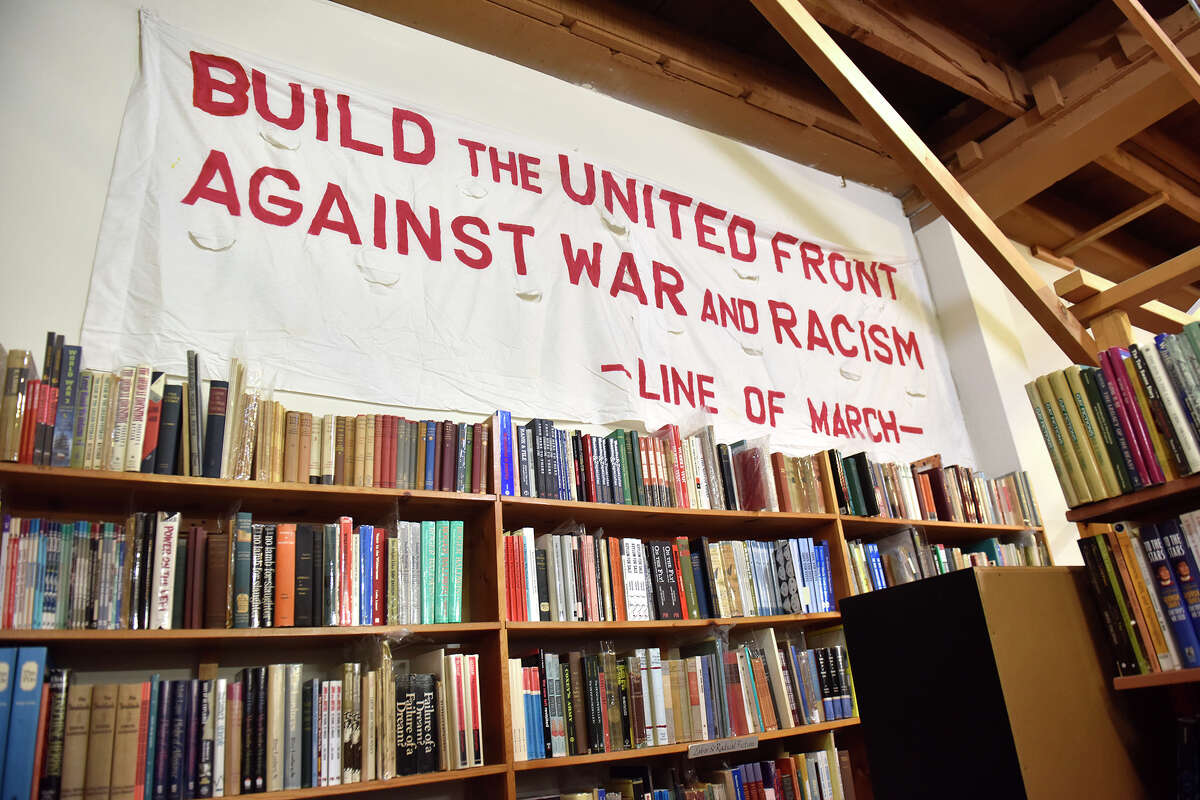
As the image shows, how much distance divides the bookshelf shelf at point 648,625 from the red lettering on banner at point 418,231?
3.89ft

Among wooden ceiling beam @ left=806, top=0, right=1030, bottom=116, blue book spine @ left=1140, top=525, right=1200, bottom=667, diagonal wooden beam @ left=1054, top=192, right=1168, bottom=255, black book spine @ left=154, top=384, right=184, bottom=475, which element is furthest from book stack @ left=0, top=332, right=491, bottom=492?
diagonal wooden beam @ left=1054, top=192, right=1168, bottom=255

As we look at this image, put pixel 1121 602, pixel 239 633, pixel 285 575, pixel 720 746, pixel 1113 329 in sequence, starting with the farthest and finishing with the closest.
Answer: pixel 1113 329, pixel 720 746, pixel 285 575, pixel 239 633, pixel 1121 602

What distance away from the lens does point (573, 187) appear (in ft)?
9.89

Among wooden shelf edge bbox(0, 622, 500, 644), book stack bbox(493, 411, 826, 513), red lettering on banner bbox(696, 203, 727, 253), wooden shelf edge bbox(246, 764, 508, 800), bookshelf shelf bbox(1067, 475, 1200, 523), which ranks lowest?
wooden shelf edge bbox(246, 764, 508, 800)

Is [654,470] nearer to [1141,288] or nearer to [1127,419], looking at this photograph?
[1127,419]

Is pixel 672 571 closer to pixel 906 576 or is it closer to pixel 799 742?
pixel 799 742

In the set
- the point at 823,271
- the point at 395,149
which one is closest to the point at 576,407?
the point at 395,149

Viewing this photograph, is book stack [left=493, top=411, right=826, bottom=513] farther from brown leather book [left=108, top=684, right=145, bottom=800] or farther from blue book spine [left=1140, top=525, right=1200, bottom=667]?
blue book spine [left=1140, top=525, right=1200, bottom=667]

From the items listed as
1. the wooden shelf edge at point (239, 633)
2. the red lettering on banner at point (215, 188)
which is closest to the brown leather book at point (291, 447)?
the wooden shelf edge at point (239, 633)

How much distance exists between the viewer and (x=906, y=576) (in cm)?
282

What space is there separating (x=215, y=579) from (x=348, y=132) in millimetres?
1500

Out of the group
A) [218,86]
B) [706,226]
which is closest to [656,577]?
[706,226]

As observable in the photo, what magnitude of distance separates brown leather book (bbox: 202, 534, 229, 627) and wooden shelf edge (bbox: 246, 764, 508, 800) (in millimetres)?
370

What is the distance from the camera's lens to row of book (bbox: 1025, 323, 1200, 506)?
5.01 ft
